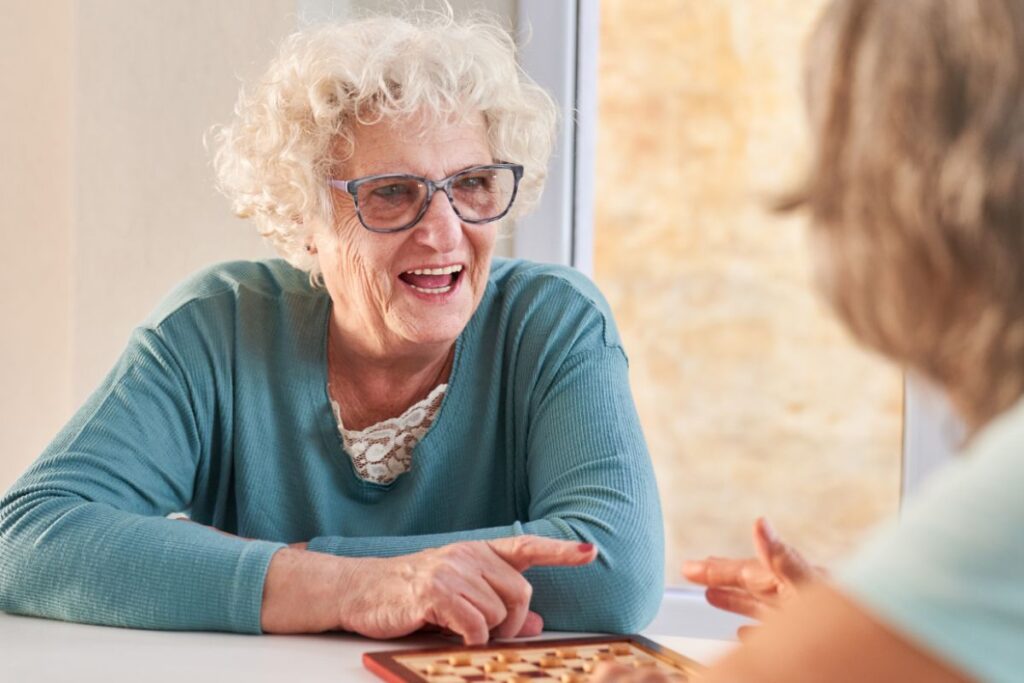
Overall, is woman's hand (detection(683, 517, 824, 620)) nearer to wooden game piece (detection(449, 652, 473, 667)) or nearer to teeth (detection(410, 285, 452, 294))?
wooden game piece (detection(449, 652, 473, 667))

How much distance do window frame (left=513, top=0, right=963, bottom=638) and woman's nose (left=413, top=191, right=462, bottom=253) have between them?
870 mm

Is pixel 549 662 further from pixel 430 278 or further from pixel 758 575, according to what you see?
pixel 430 278

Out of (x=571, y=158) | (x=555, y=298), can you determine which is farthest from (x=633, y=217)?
(x=555, y=298)

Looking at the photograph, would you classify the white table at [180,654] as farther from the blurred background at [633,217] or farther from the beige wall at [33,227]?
the beige wall at [33,227]

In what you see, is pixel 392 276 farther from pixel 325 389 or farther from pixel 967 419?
pixel 967 419

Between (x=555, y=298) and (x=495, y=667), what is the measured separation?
0.86 m

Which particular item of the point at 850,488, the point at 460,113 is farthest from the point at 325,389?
the point at 850,488

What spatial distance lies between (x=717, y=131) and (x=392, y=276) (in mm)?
1061

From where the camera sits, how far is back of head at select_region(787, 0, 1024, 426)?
2.26 ft

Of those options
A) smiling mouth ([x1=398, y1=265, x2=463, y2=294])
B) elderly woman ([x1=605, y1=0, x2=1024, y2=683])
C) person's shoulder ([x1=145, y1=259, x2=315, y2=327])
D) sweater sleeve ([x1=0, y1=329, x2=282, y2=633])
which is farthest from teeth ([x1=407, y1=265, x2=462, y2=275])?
elderly woman ([x1=605, y1=0, x2=1024, y2=683])

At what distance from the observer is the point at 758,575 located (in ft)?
4.55

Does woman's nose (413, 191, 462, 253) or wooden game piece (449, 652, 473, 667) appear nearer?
wooden game piece (449, 652, 473, 667)

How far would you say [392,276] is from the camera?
6.64ft

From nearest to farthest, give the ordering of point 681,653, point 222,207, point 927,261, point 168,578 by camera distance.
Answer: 1. point 927,261
2. point 681,653
3. point 168,578
4. point 222,207
